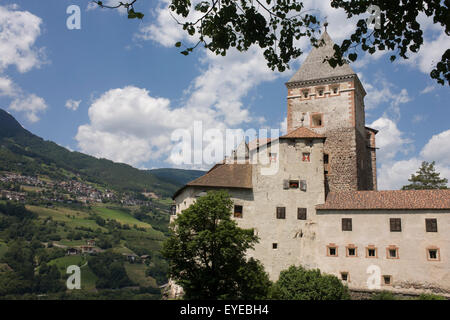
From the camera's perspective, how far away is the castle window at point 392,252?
29647mm

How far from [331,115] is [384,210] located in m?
12.2

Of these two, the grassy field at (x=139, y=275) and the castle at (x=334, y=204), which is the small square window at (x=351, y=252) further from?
the grassy field at (x=139, y=275)

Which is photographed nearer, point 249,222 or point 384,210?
point 384,210

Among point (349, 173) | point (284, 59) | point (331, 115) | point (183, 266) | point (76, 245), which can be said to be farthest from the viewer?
point (76, 245)

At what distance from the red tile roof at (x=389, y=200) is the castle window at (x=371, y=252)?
10.7ft

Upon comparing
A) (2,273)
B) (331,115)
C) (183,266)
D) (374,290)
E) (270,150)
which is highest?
(331,115)

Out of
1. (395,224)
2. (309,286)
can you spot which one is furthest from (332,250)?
(395,224)

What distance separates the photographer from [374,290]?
29.5 m

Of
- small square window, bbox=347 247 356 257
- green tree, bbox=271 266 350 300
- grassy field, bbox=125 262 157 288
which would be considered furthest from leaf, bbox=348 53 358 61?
grassy field, bbox=125 262 157 288

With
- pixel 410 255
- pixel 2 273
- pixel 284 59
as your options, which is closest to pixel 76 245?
pixel 2 273

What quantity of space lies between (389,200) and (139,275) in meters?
120

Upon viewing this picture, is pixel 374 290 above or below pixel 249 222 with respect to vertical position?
below
